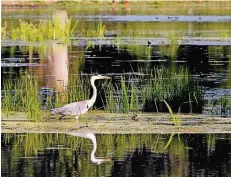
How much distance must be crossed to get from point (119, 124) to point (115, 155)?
2.27 meters

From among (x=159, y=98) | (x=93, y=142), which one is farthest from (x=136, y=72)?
(x=93, y=142)

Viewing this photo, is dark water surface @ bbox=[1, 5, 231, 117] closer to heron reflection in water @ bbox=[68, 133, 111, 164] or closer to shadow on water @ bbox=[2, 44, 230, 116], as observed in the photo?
shadow on water @ bbox=[2, 44, 230, 116]

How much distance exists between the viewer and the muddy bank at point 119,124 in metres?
13.5

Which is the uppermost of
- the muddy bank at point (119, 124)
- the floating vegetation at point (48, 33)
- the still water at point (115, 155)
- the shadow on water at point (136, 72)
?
the floating vegetation at point (48, 33)

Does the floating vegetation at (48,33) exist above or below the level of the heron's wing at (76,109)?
above

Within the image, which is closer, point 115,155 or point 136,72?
point 115,155

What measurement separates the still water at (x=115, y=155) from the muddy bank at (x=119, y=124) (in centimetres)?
30

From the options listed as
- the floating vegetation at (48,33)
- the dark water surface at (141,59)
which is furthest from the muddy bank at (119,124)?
the floating vegetation at (48,33)

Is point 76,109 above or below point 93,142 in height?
above

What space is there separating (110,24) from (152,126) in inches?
1253

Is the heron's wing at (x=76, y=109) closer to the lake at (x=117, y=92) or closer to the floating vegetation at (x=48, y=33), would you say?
the lake at (x=117, y=92)

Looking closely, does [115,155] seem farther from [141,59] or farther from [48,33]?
[48,33]

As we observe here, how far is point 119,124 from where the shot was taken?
13.9 metres

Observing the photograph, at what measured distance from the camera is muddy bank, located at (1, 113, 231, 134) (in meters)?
13.5
